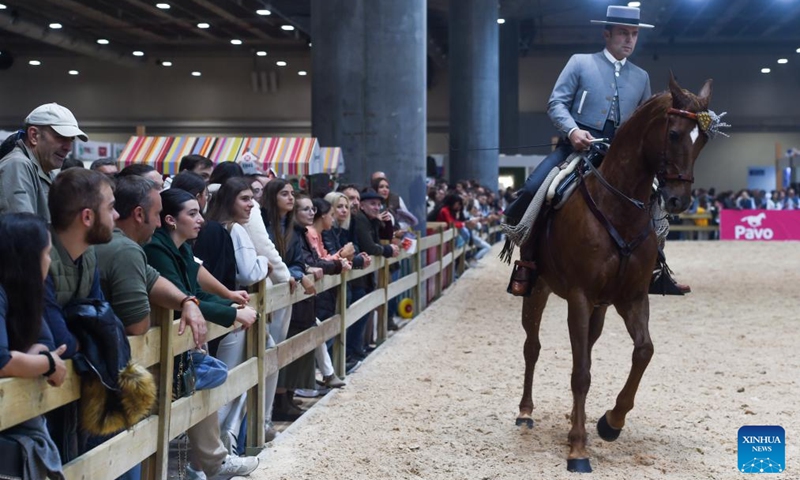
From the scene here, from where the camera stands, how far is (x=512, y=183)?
40688 mm

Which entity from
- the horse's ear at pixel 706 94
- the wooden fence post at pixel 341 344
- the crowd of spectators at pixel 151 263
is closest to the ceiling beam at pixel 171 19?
the crowd of spectators at pixel 151 263

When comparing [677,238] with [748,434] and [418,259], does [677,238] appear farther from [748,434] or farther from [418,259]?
[748,434]

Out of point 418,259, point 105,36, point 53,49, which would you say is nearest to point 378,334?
point 418,259

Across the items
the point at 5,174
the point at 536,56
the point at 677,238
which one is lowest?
the point at 677,238

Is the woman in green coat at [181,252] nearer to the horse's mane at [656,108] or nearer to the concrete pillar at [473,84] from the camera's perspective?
the horse's mane at [656,108]

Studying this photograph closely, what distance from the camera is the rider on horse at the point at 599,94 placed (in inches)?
296

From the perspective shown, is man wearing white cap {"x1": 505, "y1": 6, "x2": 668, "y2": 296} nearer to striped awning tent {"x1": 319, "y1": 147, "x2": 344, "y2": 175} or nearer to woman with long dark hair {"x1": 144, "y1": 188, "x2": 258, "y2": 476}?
woman with long dark hair {"x1": 144, "y1": 188, "x2": 258, "y2": 476}

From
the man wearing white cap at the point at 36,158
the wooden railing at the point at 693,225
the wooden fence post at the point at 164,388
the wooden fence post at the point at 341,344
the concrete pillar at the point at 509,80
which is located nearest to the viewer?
the wooden fence post at the point at 164,388

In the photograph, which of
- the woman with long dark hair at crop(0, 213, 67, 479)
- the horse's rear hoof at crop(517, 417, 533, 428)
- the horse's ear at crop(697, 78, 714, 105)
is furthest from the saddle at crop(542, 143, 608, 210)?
the woman with long dark hair at crop(0, 213, 67, 479)

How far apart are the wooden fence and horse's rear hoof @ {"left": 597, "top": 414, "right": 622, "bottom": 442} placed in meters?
2.18

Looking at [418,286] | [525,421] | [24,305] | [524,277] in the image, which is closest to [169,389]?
[24,305]

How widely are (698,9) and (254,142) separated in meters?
27.5

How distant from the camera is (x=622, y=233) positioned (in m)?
6.86

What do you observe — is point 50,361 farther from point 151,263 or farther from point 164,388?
point 151,263
